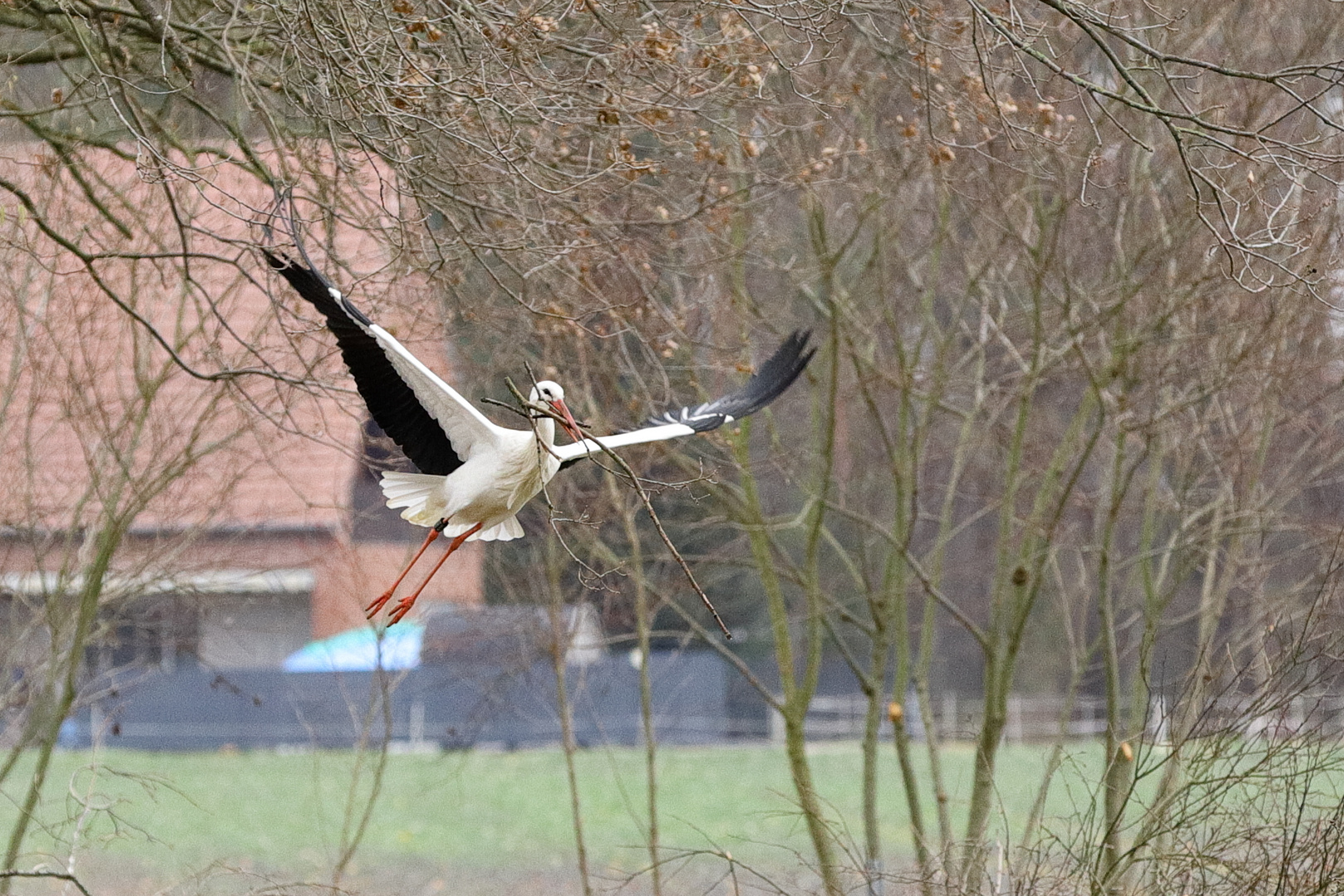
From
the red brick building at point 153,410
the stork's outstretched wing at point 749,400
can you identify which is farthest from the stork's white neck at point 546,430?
the red brick building at point 153,410

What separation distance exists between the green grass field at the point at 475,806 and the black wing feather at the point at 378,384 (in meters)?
7.65

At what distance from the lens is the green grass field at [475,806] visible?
15.9 meters

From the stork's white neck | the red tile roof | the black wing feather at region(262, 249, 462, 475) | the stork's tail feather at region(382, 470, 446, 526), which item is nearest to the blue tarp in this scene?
the red tile roof

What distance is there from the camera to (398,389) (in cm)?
553

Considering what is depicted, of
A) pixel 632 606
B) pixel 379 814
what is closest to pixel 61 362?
pixel 632 606

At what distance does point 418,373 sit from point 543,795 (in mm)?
16505

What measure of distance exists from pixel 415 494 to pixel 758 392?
1.44 m

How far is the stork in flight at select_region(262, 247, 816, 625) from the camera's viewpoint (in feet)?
16.3

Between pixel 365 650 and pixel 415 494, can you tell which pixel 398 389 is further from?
pixel 365 650

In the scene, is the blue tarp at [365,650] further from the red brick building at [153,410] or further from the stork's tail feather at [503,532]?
the stork's tail feather at [503,532]

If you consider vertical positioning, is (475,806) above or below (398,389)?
below

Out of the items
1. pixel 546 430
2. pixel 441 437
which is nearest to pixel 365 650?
pixel 441 437

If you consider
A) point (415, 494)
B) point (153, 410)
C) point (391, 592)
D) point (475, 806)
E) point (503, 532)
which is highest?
point (153, 410)

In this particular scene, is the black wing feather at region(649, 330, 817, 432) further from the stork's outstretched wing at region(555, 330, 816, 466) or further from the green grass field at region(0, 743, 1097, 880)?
the green grass field at region(0, 743, 1097, 880)
